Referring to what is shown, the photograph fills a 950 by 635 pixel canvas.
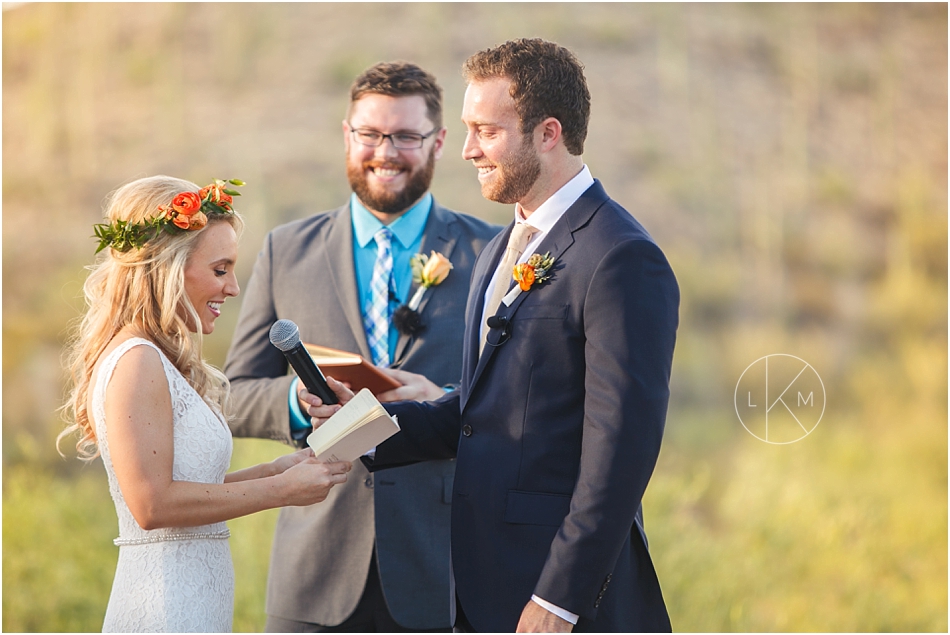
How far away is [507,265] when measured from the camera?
8.03ft

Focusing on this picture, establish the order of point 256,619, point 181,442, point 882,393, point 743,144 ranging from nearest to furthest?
point 181,442, point 256,619, point 882,393, point 743,144

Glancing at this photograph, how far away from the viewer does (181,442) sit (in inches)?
93.4

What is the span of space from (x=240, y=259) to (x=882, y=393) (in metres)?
6.11

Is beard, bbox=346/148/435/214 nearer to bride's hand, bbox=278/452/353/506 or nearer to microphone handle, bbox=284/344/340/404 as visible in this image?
microphone handle, bbox=284/344/340/404

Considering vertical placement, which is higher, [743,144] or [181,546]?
[743,144]

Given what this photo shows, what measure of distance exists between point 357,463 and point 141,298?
1.06 m

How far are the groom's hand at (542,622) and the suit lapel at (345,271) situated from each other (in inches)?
53.1

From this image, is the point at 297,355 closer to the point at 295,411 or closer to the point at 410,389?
the point at 410,389

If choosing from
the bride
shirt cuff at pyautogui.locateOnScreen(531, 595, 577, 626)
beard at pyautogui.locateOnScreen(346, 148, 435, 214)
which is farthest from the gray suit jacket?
shirt cuff at pyautogui.locateOnScreen(531, 595, 577, 626)

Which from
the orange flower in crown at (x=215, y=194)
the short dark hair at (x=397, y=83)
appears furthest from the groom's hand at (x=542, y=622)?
the short dark hair at (x=397, y=83)

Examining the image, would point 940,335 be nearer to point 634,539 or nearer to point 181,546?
point 634,539

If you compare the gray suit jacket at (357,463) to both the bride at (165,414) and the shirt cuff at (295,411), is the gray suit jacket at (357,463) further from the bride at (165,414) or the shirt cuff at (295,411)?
the bride at (165,414)

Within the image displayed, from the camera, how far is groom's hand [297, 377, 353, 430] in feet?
8.27

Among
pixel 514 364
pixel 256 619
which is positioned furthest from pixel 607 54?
pixel 514 364
